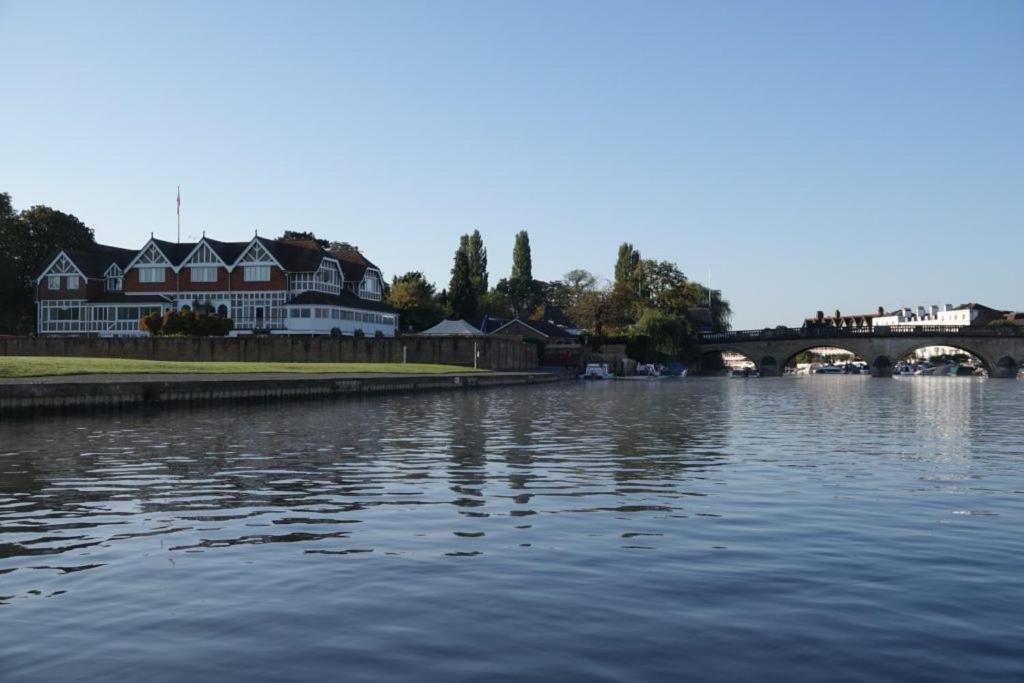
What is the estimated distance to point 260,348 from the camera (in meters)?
89.4

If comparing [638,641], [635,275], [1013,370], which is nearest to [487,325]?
[635,275]

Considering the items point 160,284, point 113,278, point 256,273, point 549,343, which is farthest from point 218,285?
point 549,343

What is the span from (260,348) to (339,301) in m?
13.8

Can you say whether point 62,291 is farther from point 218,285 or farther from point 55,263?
point 218,285

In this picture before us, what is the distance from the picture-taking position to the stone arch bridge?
14150 centimetres

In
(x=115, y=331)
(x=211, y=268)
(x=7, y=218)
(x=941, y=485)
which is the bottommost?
(x=941, y=485)

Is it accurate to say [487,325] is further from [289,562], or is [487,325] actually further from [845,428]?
[289,562]

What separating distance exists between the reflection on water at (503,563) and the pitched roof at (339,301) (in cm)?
7186

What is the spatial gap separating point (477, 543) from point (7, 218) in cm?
11597

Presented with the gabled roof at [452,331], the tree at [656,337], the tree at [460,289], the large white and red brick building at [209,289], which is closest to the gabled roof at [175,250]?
the large white and red brick building at [209,289]

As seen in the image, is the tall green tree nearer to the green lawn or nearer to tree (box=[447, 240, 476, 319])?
tree (box=[447, 240, 476, 319])

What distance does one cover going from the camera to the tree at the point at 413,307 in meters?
125

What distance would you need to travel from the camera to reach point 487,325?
5463 inches

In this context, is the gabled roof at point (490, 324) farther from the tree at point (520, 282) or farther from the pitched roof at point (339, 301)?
the tree at point (520, 282)
